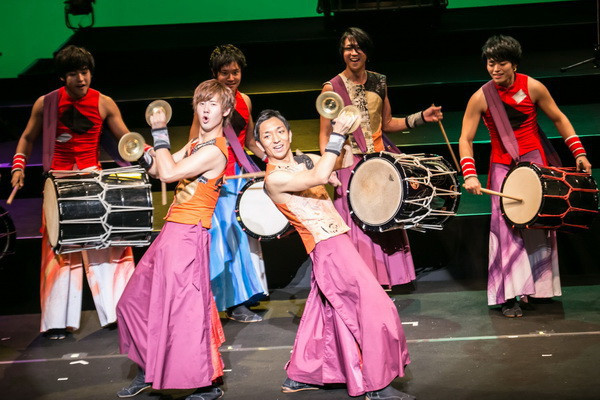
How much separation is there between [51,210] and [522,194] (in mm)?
2473

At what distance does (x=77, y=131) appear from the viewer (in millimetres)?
4859

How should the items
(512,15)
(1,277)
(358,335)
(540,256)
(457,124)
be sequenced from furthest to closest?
(512,15), (457,124), (1,277), (540,256), (358,335)

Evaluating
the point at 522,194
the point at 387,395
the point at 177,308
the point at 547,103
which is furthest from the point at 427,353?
the point at 547,103

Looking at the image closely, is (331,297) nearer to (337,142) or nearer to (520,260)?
(337,142)

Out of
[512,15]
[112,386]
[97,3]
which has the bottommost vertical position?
[112,386]

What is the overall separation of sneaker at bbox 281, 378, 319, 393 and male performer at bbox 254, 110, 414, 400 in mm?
38

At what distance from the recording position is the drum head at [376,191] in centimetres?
447

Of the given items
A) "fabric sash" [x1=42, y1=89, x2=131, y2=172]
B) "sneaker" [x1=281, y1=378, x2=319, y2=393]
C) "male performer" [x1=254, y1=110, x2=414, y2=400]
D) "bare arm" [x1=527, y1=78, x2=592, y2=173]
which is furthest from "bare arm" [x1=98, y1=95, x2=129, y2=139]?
"bare arm" [x1=527, y1=78, x2=592, y2=173]

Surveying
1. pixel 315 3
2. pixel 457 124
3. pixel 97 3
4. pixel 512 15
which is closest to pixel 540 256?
pixel 457 124

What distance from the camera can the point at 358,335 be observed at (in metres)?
3.60

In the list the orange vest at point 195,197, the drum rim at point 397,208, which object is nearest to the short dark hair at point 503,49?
the drum rim at point 397,208

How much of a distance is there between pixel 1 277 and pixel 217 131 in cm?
237

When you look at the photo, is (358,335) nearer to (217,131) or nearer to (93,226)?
(217,131)

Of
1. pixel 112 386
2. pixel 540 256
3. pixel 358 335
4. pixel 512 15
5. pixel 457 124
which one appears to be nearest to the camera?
pixel 358 335
